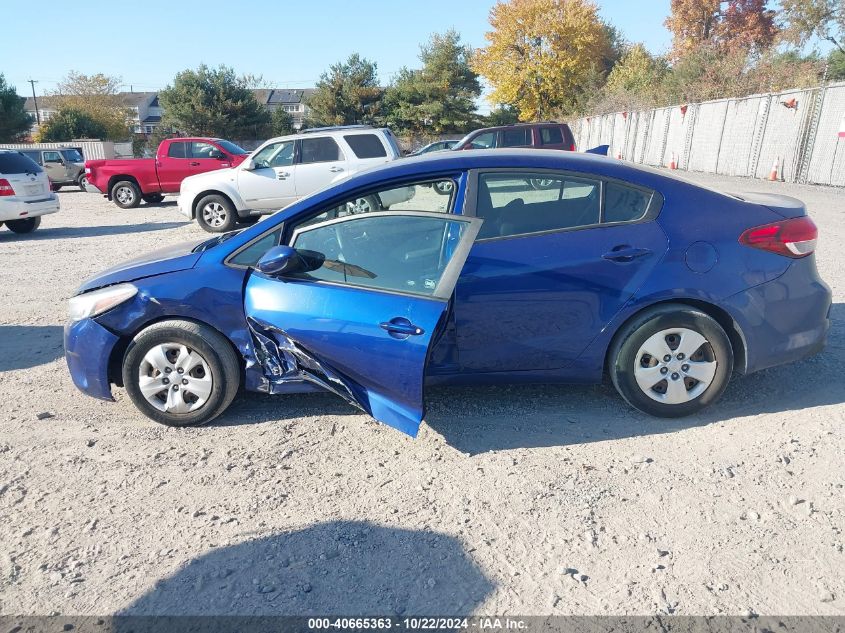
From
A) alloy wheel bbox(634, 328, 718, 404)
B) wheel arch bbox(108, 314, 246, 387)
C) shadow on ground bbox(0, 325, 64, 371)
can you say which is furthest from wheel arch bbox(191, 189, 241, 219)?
alloy wheel bbox(634, 328, 718, 404)

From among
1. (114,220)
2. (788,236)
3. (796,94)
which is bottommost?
(114,220)

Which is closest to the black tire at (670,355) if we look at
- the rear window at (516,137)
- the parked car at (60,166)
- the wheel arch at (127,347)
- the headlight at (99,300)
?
the wheel arch at (127,347)

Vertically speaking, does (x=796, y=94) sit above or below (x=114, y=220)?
above

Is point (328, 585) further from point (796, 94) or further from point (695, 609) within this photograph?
point (796, 94)

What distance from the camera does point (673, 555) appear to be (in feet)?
8.33

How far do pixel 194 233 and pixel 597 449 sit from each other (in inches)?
413

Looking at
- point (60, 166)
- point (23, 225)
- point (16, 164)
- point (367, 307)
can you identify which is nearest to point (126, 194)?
point (23, 225)

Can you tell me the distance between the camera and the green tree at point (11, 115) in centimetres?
4091

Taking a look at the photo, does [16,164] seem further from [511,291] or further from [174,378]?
[511,291]

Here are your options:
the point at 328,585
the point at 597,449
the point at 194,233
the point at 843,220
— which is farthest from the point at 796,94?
the point at 328,585

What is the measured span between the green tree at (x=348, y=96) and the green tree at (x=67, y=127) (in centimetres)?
1800

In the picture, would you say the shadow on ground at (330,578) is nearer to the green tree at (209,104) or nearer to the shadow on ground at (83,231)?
the shadow on ground at (83,231)

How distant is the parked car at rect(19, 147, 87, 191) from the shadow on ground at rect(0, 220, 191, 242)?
548 inches

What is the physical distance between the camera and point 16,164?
1229 cm
